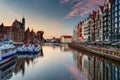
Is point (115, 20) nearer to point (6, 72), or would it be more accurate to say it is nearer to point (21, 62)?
point (21, 62)

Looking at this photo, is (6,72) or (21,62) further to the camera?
(21,62)

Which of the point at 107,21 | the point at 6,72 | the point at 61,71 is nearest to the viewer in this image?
the point at 6,72

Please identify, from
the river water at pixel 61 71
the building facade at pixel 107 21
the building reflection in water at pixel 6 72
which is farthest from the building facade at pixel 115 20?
the building reflection in water at pixel 6 72

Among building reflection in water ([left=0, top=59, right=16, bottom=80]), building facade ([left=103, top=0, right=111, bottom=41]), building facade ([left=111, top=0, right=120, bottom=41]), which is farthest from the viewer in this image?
building facade ([left=103, top=0, right=111, bottom=41])

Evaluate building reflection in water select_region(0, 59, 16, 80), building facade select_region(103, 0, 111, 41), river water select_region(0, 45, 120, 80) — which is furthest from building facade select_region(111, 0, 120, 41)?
building reflection in water select_region(0, 59, 16, 80)

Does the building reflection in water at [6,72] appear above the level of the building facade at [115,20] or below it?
below

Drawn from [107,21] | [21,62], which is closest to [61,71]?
[21,62]

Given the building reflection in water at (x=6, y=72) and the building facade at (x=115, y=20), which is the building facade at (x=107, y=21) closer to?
the building facade at (x=115, y=20)

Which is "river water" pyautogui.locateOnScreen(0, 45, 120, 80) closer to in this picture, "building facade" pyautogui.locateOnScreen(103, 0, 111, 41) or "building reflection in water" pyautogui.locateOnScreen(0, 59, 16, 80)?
"building reflection in water" pyautogui.locateOnScreen(0, 59, 16, 80)

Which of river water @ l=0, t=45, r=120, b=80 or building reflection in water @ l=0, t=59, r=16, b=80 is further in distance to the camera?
river water @ l=0, t=45, r=120, b=80

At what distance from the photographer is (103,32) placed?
100 m

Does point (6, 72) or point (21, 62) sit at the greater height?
point (21, 62)

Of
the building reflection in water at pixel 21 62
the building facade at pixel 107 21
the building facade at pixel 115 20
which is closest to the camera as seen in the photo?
the building reflection in water at pixel 21 62

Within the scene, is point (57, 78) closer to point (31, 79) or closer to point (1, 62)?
point (31, 79)
